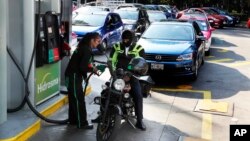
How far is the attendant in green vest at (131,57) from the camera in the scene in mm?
6816

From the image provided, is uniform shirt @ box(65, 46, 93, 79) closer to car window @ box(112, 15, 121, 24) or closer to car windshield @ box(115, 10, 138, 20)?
car window @ box(112, 15, 121, 24)

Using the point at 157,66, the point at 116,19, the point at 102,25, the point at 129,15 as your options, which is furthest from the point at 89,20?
the point at 157,66

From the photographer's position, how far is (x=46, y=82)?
786 centimetres

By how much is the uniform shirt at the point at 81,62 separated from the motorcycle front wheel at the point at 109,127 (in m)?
0.96

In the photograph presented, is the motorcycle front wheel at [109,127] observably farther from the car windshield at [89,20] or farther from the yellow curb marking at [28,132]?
the car windshield at [89,20]

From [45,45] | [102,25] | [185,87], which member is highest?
[45,45]

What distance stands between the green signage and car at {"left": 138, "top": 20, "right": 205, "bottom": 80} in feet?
10.1

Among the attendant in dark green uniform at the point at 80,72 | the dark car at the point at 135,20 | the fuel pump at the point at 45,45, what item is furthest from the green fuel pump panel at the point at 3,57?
the dark car at the point at 135,20

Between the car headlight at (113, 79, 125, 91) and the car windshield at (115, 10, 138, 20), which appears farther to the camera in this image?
the car windshield at (115, 10, 138, 20)

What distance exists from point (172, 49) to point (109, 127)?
5353mm

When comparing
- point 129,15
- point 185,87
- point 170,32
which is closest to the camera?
point 185,87

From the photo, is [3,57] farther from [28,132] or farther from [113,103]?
[113,103]

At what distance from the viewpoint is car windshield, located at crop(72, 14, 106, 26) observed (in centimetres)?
1653

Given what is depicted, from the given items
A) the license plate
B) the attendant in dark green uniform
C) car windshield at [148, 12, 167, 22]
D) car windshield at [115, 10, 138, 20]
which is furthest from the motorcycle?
car windshield at [148, 12, 167, 22]
